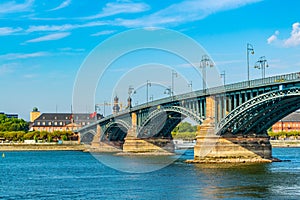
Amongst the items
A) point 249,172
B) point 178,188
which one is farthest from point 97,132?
point 178,188

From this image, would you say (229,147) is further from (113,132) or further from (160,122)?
(113,132)

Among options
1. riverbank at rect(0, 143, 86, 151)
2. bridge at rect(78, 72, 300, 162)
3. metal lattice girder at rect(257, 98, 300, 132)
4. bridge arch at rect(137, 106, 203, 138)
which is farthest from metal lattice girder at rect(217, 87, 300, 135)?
riverbank at rect(0, 143, 86, 151)

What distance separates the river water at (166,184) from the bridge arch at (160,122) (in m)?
32.4

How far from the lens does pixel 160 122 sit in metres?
135

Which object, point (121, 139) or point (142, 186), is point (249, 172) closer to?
point (142, 186)

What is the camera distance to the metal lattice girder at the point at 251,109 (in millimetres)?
79812

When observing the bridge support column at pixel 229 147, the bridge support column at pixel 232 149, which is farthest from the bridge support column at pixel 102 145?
the bridge support column at pixel 232 149

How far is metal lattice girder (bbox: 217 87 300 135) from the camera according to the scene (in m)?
79.8

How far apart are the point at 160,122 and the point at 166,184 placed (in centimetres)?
6715

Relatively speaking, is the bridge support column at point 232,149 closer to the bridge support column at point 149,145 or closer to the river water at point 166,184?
the river water at point 166,184

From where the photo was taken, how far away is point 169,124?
450 feet

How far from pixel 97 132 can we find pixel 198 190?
126m

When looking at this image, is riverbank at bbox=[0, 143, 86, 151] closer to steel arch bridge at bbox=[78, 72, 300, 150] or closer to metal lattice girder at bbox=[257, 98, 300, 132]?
steel arch bridge at bbox=[78, 72, 300, 150]

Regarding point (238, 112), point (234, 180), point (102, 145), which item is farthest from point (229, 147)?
point (102, 145)
